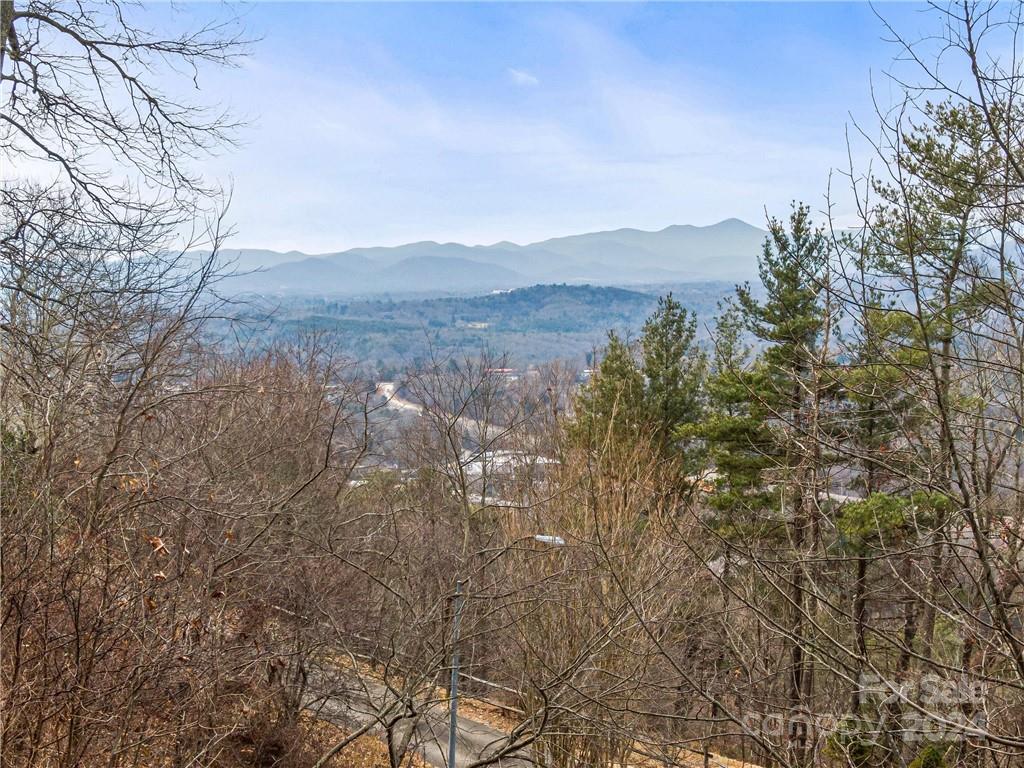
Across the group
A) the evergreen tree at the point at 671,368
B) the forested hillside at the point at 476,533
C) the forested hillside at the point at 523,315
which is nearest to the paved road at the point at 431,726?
the forested hillside at the point at 476,533

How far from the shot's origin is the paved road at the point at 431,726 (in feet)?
31.9

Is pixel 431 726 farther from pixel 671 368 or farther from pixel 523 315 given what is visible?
pixel 523 315

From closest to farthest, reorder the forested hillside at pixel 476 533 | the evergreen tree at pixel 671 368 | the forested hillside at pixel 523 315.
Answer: the forested hillside at pixel 476 533 → the evergreen tree at pixel 671 368 → the forested hillside at pixel 523 315

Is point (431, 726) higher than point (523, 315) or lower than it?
higher

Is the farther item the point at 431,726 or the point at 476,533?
the point at 476,533

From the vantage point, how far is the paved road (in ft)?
31.9

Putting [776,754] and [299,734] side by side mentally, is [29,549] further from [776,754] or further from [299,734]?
[299,734]

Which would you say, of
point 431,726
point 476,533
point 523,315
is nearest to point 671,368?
point 476,533

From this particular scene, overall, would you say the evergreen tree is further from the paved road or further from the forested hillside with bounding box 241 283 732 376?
the forested hillside with bounding box 241 283 732 376

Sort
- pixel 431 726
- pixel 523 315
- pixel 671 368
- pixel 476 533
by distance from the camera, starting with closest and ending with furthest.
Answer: pixel 431 726, pixel 476 533, pixel 671 368, pixel 523 315

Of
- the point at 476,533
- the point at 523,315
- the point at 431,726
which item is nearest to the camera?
the point at 431,726

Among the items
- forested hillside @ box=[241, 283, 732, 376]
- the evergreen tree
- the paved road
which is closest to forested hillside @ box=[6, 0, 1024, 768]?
the paved road

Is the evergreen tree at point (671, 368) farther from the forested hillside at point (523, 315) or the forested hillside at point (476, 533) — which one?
the forested hillside at point (523, 315)

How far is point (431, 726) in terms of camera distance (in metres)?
10.1
